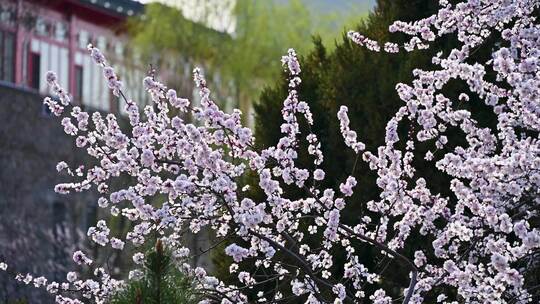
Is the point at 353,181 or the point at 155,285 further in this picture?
the point at 353,181

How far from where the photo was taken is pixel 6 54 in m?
42.9

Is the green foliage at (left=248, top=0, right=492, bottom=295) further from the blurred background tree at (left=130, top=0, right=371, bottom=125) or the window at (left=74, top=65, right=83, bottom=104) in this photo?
the window at (left=74, top=65, right=83, bottom=104)

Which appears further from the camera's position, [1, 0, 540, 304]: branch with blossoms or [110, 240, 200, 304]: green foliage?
[1, 0, 540, 304]: branch with blossoms

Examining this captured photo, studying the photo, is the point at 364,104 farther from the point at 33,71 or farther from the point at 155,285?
the point at 33,71

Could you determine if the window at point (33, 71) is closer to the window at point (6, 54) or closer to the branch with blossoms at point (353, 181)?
the window at point (6, 54)

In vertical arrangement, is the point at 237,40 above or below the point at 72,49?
below

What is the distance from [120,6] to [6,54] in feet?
21.3

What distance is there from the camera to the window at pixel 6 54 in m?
42.6

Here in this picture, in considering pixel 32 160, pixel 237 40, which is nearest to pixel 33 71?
pixel 237 40

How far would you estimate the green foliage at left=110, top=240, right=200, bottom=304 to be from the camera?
18.4 ft

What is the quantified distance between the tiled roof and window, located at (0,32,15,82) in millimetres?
4353

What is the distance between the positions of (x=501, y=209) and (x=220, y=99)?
33741mm

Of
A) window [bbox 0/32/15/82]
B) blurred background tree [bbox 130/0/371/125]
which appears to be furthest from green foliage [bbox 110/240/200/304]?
window [bbox 0/32/15/82]

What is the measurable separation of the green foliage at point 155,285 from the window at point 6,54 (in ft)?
124
